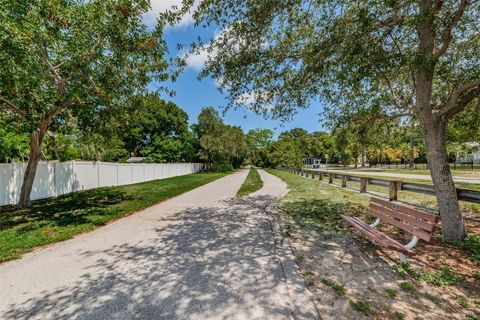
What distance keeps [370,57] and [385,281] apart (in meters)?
3.62

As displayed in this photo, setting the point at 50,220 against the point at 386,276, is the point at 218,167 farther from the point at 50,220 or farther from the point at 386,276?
the point at 386,276

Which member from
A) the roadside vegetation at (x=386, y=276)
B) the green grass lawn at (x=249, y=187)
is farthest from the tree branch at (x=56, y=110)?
the roadside vegetation at (x=386, y=276)

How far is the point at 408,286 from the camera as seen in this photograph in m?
3.17

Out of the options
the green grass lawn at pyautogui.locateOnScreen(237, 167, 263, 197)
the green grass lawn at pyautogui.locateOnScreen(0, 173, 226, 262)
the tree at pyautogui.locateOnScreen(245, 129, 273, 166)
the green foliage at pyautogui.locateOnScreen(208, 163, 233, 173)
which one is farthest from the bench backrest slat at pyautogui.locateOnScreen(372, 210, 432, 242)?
the tree at pyautogui.locateOnScreen(245, 129, 273, 166)

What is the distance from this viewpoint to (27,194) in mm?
8945

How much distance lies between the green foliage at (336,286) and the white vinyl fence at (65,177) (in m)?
11.4

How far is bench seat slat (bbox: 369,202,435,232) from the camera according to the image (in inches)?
147

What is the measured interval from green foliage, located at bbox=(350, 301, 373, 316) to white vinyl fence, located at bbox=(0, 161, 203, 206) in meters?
11.8

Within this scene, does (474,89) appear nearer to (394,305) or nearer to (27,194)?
(394,305)

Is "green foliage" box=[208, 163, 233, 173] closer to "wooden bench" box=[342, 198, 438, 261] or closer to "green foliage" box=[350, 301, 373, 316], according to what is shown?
"wooden bench" box=[342, 198, 438, 261]

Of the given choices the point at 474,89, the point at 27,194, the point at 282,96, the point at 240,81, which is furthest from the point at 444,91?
the point at 27,194

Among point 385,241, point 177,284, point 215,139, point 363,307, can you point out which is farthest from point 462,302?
point 215,139

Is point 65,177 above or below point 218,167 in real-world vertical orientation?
above

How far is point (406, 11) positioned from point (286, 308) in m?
5.90
